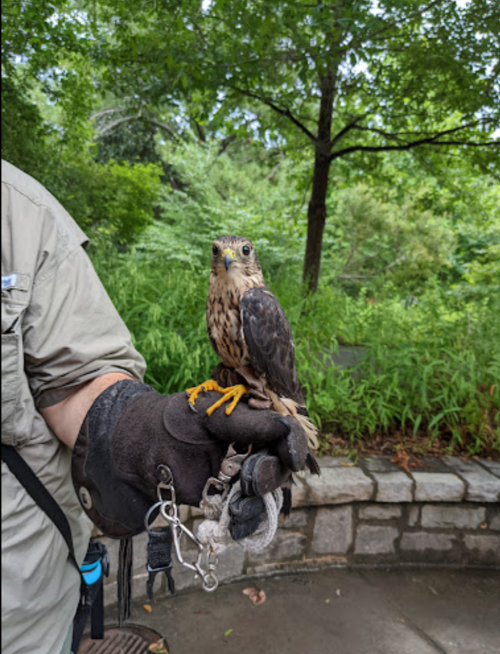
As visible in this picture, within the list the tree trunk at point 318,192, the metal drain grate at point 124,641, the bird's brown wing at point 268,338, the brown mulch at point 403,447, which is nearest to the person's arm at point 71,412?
the bird's brown wing at point 268,338

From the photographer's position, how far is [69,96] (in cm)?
507

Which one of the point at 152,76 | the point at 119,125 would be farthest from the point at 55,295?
the point at 119,125

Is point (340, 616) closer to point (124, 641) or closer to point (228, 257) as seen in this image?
point (124, 641)

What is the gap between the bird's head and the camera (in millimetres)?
1838

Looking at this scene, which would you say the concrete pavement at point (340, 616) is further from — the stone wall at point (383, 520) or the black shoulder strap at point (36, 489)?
the black shoulder strap at point (36, 489)

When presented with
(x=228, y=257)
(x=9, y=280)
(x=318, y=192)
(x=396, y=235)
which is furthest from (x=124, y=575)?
(x=396, y=235)

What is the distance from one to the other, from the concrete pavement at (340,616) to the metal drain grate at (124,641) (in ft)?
0.24

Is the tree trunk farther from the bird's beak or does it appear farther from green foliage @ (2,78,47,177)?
the bird's beak

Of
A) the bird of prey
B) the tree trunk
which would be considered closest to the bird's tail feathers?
the bird of prey

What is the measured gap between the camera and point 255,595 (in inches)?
111

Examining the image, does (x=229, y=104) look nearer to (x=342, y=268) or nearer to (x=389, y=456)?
(x=389, y=456)

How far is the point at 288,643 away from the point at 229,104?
165 inches

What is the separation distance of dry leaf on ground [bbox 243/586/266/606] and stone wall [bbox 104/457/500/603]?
0.37 feet

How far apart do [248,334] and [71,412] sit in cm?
67
